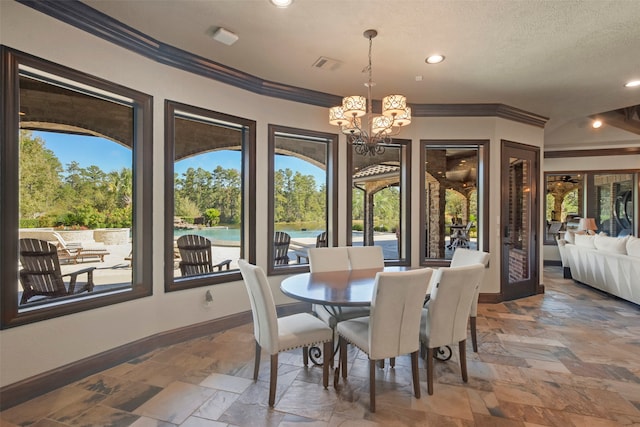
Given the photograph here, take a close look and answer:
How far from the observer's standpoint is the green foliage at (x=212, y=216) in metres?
4.12

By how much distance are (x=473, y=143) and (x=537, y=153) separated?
1.35m

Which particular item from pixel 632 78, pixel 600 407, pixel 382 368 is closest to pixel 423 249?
pixel 382 368

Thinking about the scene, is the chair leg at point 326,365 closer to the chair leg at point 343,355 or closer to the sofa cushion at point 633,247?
the chair leg at point 343,355

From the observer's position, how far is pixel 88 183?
3.09m

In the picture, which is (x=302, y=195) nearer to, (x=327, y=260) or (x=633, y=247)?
(x=327, y=260)

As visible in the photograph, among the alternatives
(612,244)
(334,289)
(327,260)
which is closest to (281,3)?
(334,289)

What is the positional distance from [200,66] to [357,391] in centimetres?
330

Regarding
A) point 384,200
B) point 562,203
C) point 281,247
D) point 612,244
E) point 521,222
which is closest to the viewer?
point 281,247

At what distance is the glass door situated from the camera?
197 inches

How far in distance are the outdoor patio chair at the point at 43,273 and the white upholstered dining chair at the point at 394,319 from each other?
2561 mm

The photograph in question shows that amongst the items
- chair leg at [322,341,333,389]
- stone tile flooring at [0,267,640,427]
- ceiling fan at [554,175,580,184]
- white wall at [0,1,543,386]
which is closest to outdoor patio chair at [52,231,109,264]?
white wall at [0,1,543,386]

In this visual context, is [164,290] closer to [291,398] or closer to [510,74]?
[291,398]

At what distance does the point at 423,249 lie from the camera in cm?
482

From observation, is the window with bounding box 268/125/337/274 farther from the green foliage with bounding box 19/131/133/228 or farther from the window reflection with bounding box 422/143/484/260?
the window reflection with bounding box 422/143/484/260
